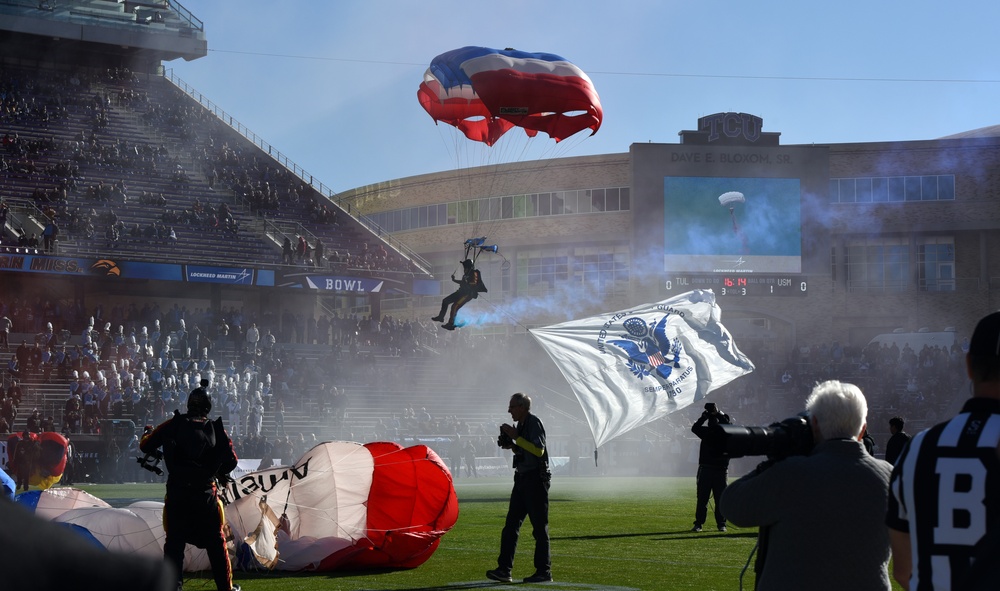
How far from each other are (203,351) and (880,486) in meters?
34.5

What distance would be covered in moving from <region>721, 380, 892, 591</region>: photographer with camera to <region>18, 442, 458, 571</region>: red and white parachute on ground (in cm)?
833

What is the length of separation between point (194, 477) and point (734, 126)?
151 ft

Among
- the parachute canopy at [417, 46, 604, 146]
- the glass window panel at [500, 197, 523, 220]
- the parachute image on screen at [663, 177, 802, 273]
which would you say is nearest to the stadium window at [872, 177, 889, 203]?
the parachute image on screen at [663, 177, 802, 273]

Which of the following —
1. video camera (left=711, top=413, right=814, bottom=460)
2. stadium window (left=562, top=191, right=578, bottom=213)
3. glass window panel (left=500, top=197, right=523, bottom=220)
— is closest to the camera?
video camera (left=711, top=413, right=814, bottom=460)

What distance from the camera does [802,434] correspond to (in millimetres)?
4477

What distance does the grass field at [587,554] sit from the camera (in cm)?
1159

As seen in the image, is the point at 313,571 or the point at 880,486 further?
the point at 313,571

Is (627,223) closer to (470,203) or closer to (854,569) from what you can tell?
(470,203)

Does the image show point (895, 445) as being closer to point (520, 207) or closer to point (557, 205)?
point (557, 205)

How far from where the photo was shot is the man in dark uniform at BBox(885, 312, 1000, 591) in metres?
3.52

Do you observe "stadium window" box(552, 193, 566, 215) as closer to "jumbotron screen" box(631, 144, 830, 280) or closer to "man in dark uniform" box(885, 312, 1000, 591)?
"jumbotron screen" box(631, 144, 830, 280)

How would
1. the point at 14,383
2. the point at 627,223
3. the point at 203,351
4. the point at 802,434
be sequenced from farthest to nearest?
1. the point at 627,223
2. the point at 203,351
3. the point at 14,383
4. the point at 802,434

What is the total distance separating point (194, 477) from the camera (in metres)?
9.41

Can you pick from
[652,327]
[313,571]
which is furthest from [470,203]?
[313,571]
